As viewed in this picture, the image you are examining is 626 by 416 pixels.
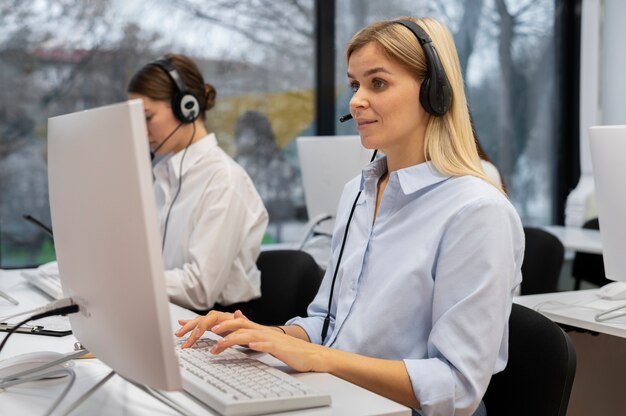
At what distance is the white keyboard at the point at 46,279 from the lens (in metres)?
2.04

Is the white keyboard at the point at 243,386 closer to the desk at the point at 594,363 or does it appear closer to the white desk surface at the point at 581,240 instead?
the desk at the point at 594,363

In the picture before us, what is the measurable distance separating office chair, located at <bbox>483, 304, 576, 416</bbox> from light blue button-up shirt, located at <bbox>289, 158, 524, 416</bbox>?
0.17 ft

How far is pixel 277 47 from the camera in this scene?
3818mm

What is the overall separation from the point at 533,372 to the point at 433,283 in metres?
0.23

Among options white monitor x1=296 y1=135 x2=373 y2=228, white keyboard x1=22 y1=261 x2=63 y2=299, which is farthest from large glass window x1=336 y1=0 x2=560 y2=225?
white keyboard x1=22 y1=261 x2=63 y2=299

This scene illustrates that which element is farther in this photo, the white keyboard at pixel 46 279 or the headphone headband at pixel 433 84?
the white keyboard at pixel 46 279

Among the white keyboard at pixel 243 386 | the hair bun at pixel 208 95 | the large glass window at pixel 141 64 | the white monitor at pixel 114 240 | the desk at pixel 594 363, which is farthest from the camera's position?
the large glass window at pixel 141 64

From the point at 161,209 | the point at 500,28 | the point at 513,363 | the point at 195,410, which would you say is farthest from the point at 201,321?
the point at 500,28

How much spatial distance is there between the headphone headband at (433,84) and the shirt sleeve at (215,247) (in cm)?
94

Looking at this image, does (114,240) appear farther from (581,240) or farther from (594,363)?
(581,240)

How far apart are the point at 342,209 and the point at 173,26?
2191 mm

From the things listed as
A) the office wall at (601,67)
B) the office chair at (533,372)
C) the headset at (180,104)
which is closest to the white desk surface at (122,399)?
the office chair at (533,372)

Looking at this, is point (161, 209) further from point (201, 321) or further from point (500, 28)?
point (500, 28)

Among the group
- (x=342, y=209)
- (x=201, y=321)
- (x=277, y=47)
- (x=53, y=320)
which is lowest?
(x=53, y=320)
